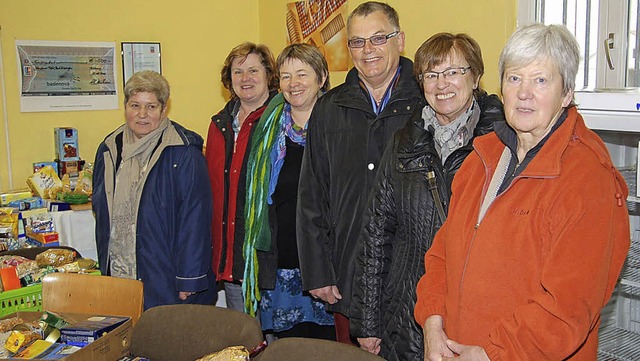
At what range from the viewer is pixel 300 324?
9.46ft

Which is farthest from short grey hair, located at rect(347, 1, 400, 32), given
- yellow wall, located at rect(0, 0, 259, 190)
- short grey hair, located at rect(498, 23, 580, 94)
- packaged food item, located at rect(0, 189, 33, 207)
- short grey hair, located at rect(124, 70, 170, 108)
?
yellow wall, located at rect(0, 0, 259, 190)

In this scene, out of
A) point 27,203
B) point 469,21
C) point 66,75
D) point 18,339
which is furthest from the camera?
point 66,75

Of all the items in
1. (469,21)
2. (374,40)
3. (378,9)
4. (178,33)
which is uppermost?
(178,33)

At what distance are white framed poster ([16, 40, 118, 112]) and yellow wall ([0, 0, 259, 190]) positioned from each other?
0.13ft

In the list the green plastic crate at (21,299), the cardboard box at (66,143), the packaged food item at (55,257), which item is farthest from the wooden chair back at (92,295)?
the cardboard box at (66,143)

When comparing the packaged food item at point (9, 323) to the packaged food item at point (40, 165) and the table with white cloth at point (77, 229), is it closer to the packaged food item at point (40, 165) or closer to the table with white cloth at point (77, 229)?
the table with white cloth at point (77, 229)

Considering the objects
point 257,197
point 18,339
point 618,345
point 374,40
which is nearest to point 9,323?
point 18,339

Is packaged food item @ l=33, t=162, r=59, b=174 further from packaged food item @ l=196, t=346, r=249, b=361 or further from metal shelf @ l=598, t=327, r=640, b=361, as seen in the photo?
metal shelf @ l=598, t=327, r=640, b=361

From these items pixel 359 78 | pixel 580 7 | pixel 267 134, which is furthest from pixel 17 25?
pixel 580 7

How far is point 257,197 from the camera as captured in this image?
2.81m

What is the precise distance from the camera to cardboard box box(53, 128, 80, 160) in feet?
13.7

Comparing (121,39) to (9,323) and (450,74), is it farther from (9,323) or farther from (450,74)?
(450,74)

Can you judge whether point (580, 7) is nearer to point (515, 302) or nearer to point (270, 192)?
point (270, 192)

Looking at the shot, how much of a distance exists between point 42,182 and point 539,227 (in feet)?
10.7
